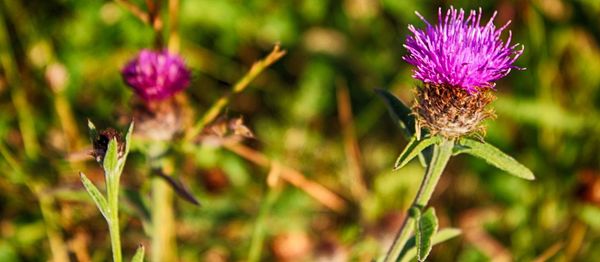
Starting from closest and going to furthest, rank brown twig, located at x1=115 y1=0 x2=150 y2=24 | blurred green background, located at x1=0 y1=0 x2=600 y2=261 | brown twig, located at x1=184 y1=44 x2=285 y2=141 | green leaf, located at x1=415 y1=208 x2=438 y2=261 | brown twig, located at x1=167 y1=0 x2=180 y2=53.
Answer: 1. green leaf, located at x1=415 y1=208 x2=438 y2=261
2. brown twig, located at x1=184 y1=44 x2=285 y2=141
3. brown twig, located at x1=115 y1=0 x2=150 y2=24
4. brown twig, located at x1=167 y1=0 x2=180 y2=53
5. blurred green background, located at x1=0 y1=0 x2=600 y2=261

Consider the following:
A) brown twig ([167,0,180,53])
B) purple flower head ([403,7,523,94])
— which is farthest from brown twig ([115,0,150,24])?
purple flower head ([403,7,523,94])

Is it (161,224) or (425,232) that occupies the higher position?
(161,224)

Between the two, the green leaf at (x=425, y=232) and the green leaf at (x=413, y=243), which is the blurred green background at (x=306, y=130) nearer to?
the green leaf at (x=413, y=243)

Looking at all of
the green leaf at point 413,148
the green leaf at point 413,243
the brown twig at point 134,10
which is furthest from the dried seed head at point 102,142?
the brown twig at point 134,10

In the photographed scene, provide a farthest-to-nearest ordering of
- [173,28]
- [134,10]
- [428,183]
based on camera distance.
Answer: [173,28], [134,10], [428,183]

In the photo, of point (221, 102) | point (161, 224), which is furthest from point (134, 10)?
point (161, 224)

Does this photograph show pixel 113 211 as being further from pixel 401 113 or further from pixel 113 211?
pixel 401 113

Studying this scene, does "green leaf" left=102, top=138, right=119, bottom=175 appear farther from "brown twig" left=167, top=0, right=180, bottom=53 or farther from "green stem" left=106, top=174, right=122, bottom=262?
"brown twig" left=167, top=0, right=180, bottom=53

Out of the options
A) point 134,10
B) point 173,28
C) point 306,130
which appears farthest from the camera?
point 306,130
